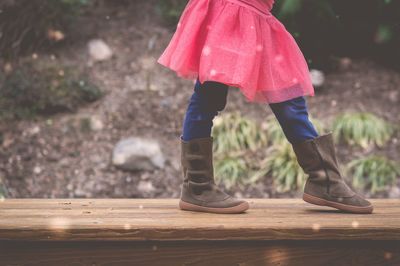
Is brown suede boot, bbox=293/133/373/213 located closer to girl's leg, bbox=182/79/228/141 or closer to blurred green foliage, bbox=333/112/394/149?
girl's leg, bbox=182/79/228/141

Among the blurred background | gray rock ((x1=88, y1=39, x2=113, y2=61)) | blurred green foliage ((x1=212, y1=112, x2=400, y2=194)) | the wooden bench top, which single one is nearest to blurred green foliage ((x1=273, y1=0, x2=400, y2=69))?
the blurred background

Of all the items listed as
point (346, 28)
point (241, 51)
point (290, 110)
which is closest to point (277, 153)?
point (346, 28)

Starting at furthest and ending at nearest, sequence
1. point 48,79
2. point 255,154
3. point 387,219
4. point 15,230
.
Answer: point 48,79, point 255,154, point 387,219, point 15,230

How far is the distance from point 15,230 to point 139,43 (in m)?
4.10

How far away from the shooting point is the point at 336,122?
4.63 m

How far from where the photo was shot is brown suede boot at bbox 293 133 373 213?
2.05 m

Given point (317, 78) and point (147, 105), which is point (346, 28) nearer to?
point (317, 78)

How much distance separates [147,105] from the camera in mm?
4852

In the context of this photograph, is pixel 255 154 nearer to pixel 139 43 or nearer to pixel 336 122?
pixel 336 122

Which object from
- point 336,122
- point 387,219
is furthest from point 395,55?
point 387,219

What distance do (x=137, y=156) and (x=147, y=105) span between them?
0.73m

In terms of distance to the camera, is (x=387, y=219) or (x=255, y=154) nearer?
(x=387, y=219)

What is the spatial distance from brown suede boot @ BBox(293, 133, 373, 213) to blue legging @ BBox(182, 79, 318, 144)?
1.9 inches

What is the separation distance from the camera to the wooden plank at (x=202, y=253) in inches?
67.2
